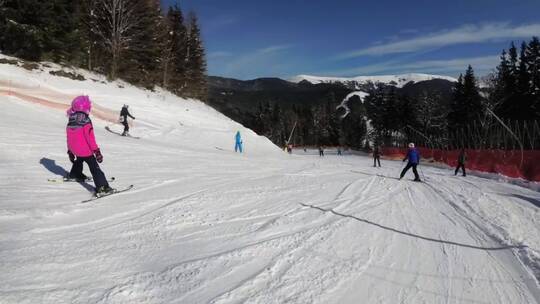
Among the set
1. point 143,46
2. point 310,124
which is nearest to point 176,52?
point 143,46

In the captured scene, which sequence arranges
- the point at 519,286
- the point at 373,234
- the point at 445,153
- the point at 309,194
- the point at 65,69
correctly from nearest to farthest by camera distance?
the point at 519,286, the point at 373,234, the point at 309,194, the point at 65,69, the point at 445,153

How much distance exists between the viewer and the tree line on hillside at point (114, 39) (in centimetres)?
2659

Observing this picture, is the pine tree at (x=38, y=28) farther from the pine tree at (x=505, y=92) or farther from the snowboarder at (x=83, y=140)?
the pine tree at (x=505, y=92)

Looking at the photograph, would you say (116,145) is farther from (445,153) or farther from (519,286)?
A: (445,153)

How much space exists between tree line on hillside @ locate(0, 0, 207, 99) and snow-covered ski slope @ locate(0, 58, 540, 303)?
1839 cm

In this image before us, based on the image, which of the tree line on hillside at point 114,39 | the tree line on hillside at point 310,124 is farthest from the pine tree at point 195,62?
the tree line on hillside at point 310,124

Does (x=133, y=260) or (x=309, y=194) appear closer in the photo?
(x=133, y=260)

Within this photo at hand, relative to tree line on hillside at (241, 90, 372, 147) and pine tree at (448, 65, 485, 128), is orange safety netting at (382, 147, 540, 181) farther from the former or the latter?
tree line on hillside at (241, 90, 372, 147)

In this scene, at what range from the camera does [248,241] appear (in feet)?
18.4

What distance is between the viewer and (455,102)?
208 ft

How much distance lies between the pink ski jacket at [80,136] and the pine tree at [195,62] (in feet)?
148

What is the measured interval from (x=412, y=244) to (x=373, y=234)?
0.63 meters

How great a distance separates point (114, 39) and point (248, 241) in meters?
36.7

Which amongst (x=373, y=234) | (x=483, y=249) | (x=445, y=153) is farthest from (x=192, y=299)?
(x=445, y=153)
